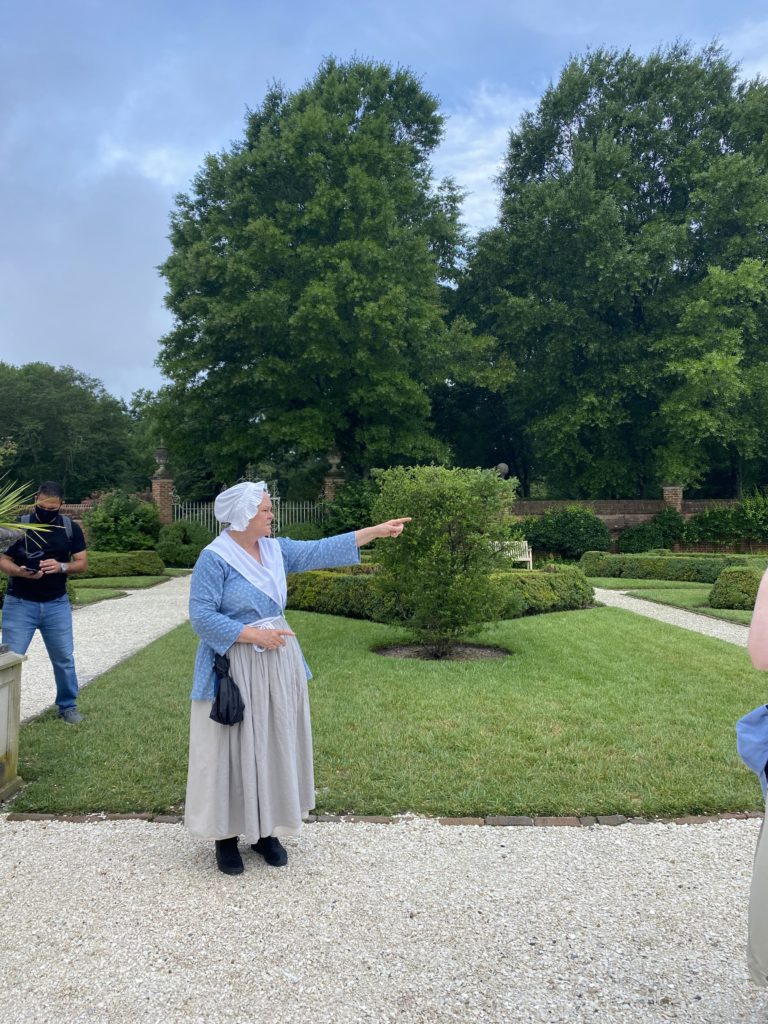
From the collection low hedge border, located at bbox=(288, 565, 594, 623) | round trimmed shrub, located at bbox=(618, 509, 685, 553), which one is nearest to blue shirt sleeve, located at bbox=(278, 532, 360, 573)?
low hedge border, located at bbox=(288, 565, 594, 623)

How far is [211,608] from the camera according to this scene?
3.25 meters

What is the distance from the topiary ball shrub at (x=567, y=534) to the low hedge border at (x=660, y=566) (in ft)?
10.3

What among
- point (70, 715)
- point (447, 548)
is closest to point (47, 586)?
point (70, 715)

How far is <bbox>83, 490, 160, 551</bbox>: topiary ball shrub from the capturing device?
70.2 ft

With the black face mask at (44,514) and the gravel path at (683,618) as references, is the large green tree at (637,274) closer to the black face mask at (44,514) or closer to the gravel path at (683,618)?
the gravel path at (683,618)

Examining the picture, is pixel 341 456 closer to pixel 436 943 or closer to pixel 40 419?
pixel 40 419

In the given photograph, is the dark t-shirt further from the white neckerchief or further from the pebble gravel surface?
the white neckerchief

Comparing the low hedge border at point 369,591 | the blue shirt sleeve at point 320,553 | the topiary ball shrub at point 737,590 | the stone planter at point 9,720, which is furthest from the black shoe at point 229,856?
the topiary ball shrub at point 737,590

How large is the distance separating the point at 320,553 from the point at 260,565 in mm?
323

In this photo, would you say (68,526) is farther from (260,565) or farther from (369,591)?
(369,591)

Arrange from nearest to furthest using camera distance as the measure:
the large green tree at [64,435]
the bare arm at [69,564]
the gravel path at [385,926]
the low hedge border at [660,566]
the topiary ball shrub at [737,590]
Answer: the gravel path at [385,926] < the bare arm at [69,564] < the topiary ball shrub at [737,590] < the low hedge border at [660,566] < the large green tree at [64,435]

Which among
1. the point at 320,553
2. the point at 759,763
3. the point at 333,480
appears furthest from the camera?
the point at 333,480

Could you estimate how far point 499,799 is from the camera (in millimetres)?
4027

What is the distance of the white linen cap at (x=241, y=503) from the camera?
10.8 feet
